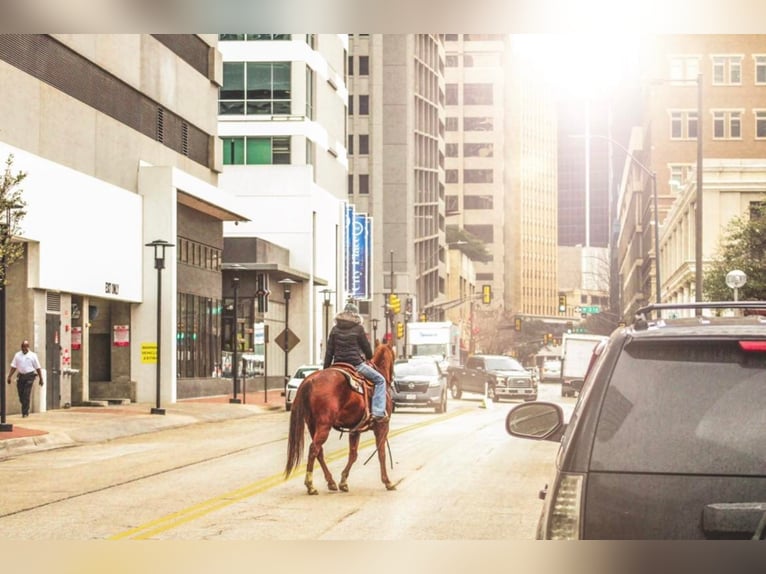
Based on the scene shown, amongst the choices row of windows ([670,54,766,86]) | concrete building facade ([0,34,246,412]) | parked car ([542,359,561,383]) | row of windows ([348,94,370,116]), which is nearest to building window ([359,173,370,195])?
row of windows ([348,94,370,116])

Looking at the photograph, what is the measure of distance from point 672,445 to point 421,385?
38639 mm

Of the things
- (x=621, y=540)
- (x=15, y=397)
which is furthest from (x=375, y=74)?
(x=621, y=540)

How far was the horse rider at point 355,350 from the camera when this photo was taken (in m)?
16.0

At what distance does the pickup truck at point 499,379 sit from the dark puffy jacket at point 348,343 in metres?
38.5

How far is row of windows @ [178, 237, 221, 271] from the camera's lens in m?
52.8

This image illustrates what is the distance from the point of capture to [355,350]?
16.1 metres

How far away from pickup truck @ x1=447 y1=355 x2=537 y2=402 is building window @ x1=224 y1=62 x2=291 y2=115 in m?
22.0

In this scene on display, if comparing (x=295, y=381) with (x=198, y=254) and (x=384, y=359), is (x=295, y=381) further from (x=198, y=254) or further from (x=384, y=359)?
(x=384, y=359)

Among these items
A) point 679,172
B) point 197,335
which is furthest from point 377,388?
point 679,172

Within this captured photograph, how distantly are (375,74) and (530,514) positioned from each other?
393 feet

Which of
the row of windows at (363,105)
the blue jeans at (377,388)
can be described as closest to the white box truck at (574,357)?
the blue jeans at (377,388)

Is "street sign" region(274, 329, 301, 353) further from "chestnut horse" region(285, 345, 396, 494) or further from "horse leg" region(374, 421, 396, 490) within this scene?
"chestnut horse" region(285, 345, 396, 494)
